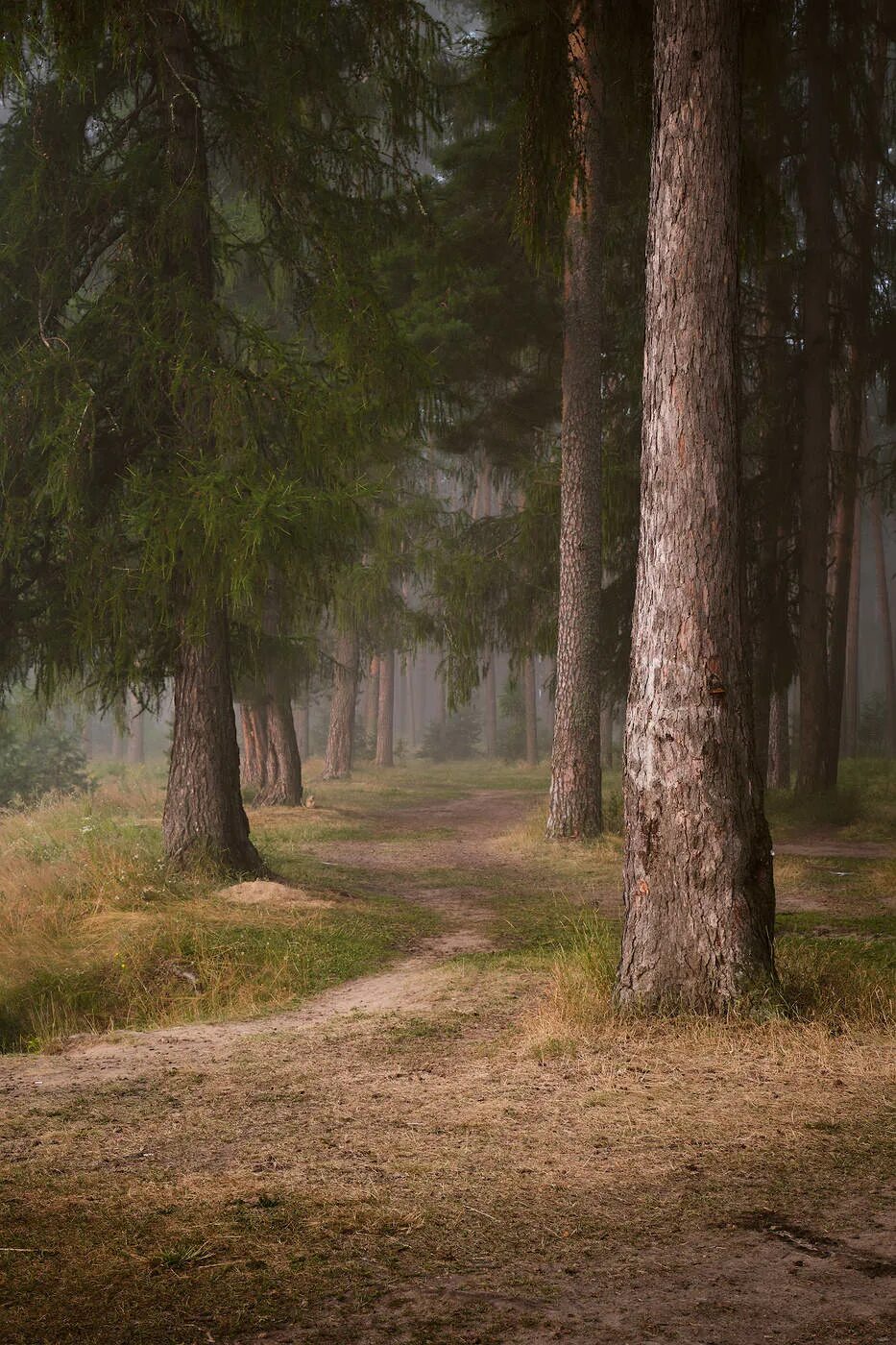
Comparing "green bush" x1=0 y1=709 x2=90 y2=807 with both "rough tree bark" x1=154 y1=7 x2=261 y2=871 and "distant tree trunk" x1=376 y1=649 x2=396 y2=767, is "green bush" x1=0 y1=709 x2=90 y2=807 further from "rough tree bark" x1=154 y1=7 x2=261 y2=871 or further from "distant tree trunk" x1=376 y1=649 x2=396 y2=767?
"rough tree bark" x1=154 y1=7 x2=261 y2=871

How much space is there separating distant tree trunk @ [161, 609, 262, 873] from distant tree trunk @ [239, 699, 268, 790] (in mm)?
8528

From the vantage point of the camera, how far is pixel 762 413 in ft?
58.1

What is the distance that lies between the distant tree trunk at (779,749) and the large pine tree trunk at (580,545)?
232 inches

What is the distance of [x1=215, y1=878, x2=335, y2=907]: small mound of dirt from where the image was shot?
32.6 ft

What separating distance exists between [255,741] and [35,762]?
618 cm

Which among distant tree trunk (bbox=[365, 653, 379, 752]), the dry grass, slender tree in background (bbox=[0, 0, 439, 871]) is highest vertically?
slender tree in background (bbox=[0, 0, 439, 871])

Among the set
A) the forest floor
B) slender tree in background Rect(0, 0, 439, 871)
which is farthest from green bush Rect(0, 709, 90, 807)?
the forest floor

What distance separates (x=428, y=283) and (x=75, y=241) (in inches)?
200

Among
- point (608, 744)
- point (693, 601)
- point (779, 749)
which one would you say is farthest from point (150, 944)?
point (608, 744)

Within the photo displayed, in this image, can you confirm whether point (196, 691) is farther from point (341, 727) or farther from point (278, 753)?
point (341, 727)

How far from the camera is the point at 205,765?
11.3 metres

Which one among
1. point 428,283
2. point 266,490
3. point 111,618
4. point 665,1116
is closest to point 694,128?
point 266,490

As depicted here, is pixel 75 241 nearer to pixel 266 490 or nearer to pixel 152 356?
pixel 152 356

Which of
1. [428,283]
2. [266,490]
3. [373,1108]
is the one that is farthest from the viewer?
[428,283]
